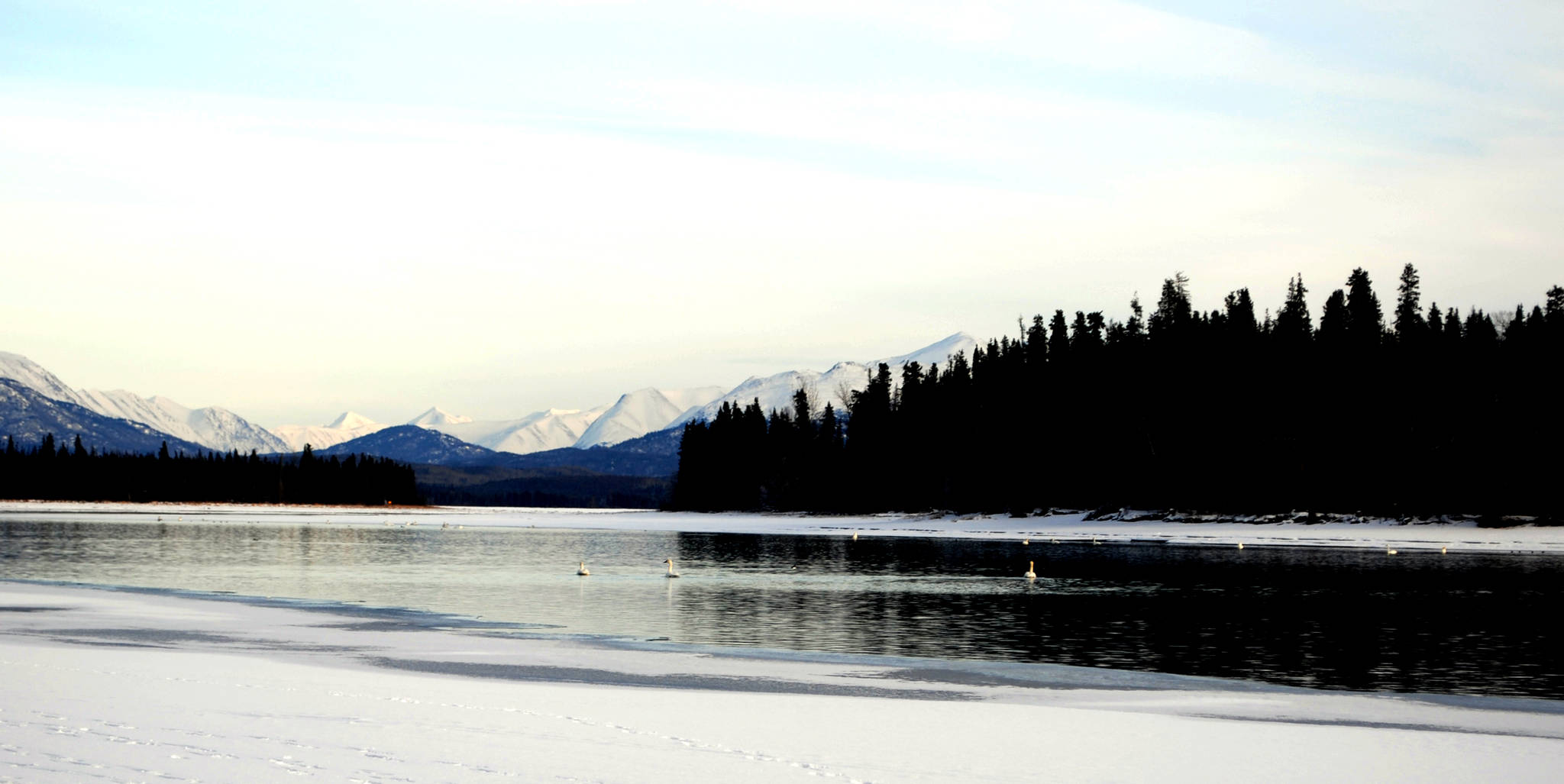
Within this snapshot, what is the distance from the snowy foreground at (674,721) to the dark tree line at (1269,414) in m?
89.4

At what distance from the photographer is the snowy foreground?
15516mm

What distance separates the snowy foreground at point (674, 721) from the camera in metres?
15.5

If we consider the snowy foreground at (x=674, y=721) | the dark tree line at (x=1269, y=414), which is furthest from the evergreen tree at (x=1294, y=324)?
the snowy foreground at (x=674, y=721)

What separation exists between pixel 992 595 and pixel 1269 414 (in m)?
75.9

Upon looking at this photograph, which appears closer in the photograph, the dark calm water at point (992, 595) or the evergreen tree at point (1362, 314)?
the dark calm water at point (992, 595)

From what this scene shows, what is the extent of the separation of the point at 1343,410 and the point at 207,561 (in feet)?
294

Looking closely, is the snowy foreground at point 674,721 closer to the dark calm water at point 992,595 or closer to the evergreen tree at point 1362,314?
the dark calm water at point 992,595

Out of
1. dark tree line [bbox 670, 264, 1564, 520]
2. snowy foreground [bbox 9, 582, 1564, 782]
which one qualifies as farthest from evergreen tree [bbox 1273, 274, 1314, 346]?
snowy foreground [bbox 9, 582, 1564, 782]

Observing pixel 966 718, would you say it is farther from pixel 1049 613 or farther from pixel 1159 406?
pixel 1159 406

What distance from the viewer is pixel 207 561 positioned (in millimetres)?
67375

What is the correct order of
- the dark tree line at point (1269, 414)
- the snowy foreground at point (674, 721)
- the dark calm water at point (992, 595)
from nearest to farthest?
the snowy foreground at point (674, 721)
the dark calm water at point (992, 595)
the dark tree line at point (1269, 414)

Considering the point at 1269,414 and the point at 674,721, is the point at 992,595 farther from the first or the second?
the point at 1269,414

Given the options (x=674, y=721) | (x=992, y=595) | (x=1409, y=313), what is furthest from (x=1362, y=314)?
(x=674, y=721)

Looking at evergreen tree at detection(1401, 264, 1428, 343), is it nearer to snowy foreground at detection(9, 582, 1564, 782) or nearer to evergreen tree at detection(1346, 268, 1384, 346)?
evergreen tree at detection(1346, 268, 1384, 346)
